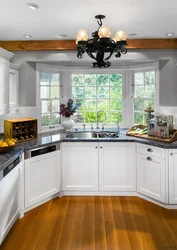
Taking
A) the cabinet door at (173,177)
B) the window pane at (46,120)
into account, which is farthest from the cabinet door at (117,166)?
the window pane at (46,120)

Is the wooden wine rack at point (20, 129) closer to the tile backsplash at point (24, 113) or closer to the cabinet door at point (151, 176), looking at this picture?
the tile backsplash at point (24, 113)

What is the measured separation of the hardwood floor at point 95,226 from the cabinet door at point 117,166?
0.22m

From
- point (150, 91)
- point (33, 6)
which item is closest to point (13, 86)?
point (33, 6)

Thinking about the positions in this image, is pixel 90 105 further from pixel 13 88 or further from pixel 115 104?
pixel 13 88

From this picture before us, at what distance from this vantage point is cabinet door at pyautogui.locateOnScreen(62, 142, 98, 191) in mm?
3758

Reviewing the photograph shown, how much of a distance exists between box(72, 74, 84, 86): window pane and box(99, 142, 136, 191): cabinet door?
1608mm

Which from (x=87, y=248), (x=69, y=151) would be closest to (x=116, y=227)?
(x=87, y=248)

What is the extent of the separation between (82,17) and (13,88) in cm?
168

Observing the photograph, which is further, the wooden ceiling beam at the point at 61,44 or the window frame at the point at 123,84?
the window frame at the point at 123,84

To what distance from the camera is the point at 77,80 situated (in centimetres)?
486

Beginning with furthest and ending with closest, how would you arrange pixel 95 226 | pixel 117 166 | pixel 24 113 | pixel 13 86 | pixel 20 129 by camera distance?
pixel 24 113
pixel 13 86
pixel 117 166
pixel 20 129
pixel 95 226

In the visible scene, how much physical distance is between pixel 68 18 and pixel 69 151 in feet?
6.07

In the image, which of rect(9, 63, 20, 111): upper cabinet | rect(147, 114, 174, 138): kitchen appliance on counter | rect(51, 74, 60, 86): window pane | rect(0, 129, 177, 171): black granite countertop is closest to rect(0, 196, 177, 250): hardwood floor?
rect(0, 129, 177, 171): black granite countertop

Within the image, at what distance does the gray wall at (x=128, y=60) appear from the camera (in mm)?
4027
